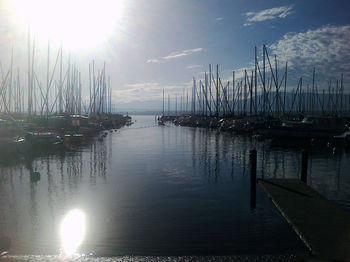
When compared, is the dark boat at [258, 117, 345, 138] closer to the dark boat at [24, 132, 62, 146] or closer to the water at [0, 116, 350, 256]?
the water at [0, 116, 350, 256]

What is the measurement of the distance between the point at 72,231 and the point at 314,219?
792 centimetres

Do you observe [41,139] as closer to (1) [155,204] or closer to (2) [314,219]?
(1) [155,204]

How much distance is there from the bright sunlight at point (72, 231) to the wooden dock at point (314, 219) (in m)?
6.62

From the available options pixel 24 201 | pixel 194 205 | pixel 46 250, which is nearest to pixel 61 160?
pixel 24 201

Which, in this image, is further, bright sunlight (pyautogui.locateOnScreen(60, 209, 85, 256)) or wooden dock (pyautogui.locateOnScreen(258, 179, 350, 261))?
bright sunlight (pyautogui.locateOnScreen(60, 209, 85, 256))

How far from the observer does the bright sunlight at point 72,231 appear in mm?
9258

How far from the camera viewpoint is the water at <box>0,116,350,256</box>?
9.48 meters

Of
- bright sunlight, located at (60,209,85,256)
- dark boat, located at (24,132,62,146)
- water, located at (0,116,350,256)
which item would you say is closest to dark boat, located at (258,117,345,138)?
water, located at (0,116,350,256)

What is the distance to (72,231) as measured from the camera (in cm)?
1054

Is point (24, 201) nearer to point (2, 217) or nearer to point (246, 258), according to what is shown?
point (2, 217)

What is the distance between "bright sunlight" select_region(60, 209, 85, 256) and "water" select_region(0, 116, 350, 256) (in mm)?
208

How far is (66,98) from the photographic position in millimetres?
62188

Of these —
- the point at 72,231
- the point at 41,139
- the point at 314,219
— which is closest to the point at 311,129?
the point at 41,139

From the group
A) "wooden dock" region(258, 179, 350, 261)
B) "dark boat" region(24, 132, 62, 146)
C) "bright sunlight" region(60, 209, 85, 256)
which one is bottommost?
"bright sunlight" region(60, 209, 85, 256)
